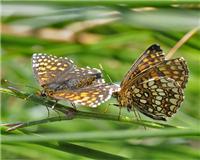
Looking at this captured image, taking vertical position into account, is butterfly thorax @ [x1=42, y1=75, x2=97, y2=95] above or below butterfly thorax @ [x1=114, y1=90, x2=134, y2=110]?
above

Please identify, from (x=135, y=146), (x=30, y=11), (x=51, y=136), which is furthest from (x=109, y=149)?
(x=30, y=11)

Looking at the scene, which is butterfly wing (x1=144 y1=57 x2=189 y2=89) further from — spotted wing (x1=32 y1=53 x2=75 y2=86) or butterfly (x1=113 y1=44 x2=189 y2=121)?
spotted wing (x1=32 y1=53 x2=75 y2=86)

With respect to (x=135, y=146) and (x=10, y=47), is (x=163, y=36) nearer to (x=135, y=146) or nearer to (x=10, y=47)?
(x=135, y=146)

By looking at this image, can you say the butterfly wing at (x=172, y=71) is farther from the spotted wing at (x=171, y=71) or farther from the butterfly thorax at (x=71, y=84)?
the butterfly thorax at (x=71, y=84)

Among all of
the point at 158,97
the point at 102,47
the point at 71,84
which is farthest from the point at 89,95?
the point at 102,47

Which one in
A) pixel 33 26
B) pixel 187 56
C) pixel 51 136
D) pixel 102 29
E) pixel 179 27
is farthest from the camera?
pixel 102 29

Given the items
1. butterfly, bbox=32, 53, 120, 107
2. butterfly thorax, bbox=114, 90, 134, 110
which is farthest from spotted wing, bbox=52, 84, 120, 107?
butterfly thorax, bbox=114, 90, 134, 110

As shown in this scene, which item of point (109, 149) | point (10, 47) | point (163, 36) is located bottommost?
point (109, 149)
